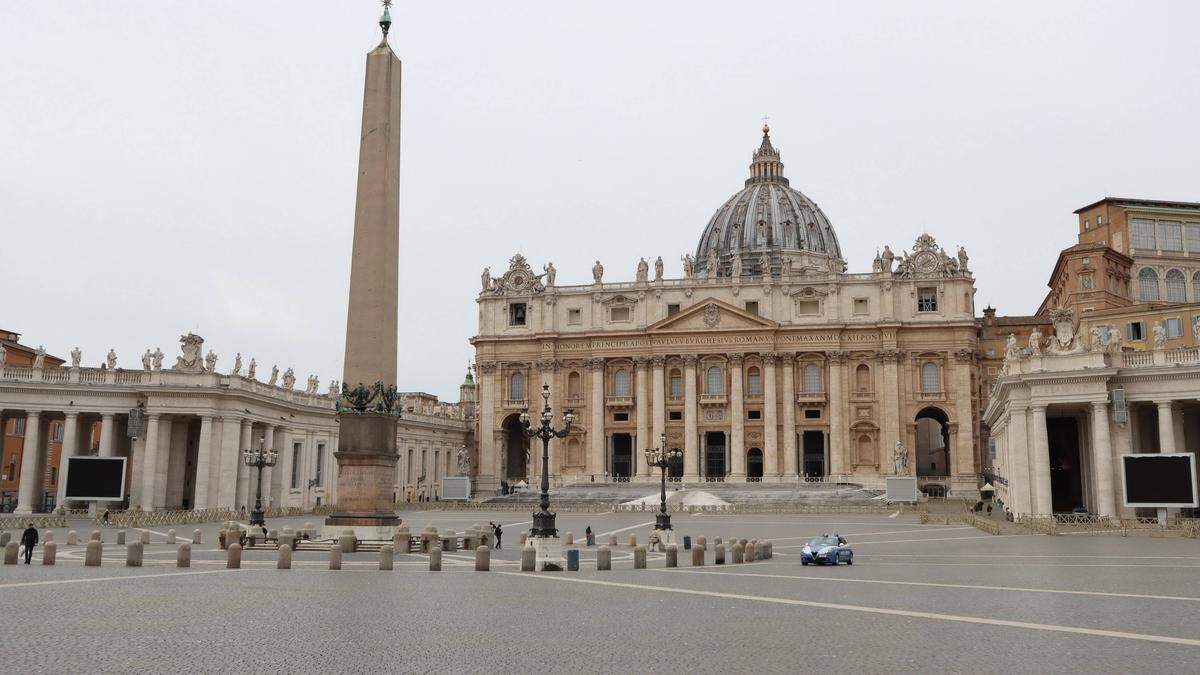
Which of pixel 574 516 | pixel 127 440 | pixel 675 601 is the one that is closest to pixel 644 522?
pixel 574 516

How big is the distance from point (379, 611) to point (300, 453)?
153 ft

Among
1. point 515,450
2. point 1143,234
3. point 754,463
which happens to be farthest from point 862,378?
point 515,450

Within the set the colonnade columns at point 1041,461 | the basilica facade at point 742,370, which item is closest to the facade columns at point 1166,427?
the colonnade columns at point 1041,461

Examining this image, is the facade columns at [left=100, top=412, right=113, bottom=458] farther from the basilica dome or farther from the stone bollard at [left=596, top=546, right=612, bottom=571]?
the basilica dome

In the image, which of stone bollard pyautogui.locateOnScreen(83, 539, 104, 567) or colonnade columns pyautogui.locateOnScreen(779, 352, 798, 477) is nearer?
stone bollard pyautogui.locateOnScreen(83, 539, 104, 567)

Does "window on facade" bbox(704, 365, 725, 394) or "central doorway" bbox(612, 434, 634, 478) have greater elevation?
"window on facade" bbox(704, 365, 725, 394)

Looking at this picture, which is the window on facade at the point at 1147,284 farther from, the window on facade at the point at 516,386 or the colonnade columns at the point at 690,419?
the window on facade at the point at 516,386

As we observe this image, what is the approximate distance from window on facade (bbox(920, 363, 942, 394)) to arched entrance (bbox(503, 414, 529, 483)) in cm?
3242

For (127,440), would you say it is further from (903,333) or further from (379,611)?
(903,333)

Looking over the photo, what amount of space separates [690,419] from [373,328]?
5616cm

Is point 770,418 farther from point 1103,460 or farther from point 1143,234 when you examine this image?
point 1103,460

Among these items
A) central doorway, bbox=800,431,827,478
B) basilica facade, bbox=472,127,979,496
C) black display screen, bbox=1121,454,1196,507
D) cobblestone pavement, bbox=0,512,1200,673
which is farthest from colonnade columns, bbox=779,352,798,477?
cobblestone pavement, bbox=0,512,1200,673

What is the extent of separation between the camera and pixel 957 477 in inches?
2931

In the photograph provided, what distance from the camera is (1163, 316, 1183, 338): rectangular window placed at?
54.2 m
